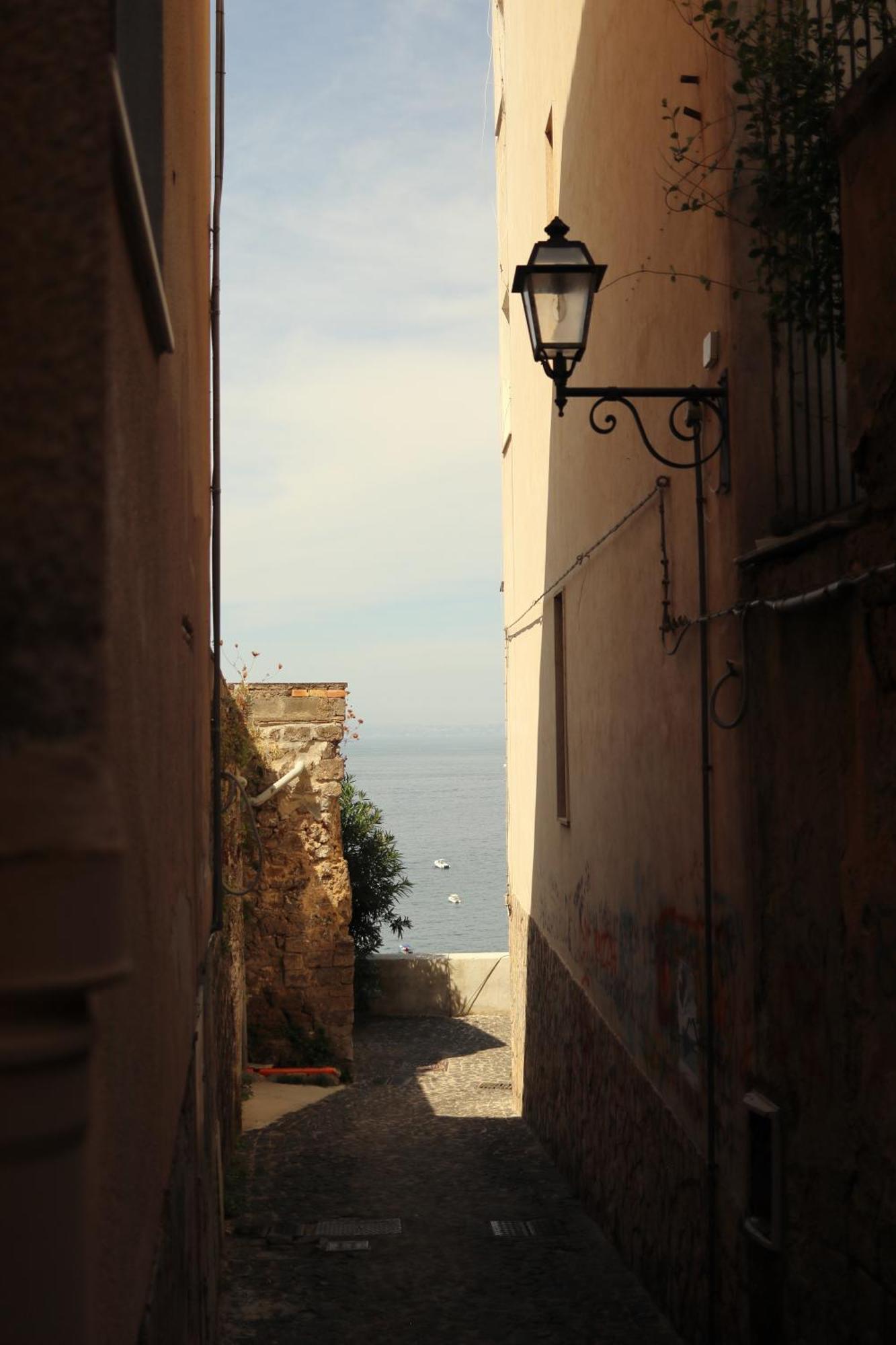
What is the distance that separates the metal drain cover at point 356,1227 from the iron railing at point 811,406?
16.2ft

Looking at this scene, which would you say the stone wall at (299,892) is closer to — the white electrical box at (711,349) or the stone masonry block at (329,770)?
the stone masonry block at (329,770)

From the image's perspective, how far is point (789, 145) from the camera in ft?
15.1

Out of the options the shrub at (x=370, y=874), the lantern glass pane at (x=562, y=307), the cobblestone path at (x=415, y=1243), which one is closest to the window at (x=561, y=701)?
the cobblestone path at (x=415, y=1243)

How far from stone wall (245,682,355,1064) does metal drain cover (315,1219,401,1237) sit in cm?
568

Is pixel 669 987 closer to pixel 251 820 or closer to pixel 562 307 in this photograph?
pixel 562 307

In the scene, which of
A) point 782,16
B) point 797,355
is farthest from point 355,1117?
point 782,16

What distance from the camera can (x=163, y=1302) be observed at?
281cm

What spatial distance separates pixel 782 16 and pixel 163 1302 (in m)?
4.42

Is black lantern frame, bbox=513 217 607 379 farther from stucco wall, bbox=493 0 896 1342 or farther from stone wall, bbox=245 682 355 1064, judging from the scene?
stone wall, bbox=245 682 355 1064

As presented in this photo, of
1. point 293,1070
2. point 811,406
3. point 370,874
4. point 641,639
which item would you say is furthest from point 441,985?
point 811,406

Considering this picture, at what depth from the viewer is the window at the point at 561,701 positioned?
9.38 meters

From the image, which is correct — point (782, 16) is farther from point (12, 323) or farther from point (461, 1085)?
point (461, 1085)

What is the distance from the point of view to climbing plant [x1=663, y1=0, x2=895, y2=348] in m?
Result: 4.31

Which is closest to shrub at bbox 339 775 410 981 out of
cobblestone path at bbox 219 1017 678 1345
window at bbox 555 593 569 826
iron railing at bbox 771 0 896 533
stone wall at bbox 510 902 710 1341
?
cobblestone path at bbox 219 1017 678 1345
